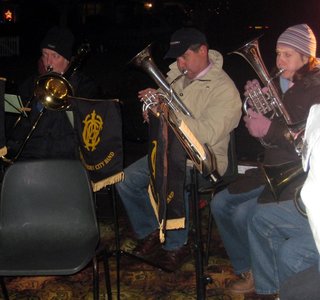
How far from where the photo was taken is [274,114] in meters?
3.39

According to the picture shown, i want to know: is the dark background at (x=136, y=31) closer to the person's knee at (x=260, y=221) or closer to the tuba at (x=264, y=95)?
the tuba at (x=264, y=95)

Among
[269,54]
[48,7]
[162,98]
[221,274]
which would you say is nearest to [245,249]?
[221,274]

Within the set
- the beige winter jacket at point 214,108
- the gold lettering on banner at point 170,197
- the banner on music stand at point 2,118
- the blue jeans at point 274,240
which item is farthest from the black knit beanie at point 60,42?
the blue jeans at point 274,240

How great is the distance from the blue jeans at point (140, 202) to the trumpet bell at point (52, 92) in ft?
2.63

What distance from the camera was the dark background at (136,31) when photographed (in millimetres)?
9800

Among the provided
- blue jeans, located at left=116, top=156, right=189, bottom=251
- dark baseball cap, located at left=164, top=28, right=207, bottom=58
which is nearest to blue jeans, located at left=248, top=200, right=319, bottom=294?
blue jeans, located at left=116, top=156, right=189, bottom=251

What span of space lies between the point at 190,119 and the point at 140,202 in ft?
3.26

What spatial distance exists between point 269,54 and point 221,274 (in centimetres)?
1215

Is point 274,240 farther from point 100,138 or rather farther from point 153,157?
point 100,138

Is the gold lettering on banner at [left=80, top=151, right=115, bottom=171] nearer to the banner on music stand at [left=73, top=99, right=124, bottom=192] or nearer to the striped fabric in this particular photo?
the banner on music stand at [left=73, top=99, right=124, bottom=192]

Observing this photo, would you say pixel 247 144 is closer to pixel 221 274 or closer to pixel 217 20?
pixel 221 274

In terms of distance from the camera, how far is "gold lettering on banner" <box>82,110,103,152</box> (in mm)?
3355

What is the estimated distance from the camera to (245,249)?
3.73 meters

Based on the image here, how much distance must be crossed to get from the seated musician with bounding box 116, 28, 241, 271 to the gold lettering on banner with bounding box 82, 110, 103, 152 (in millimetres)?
335
